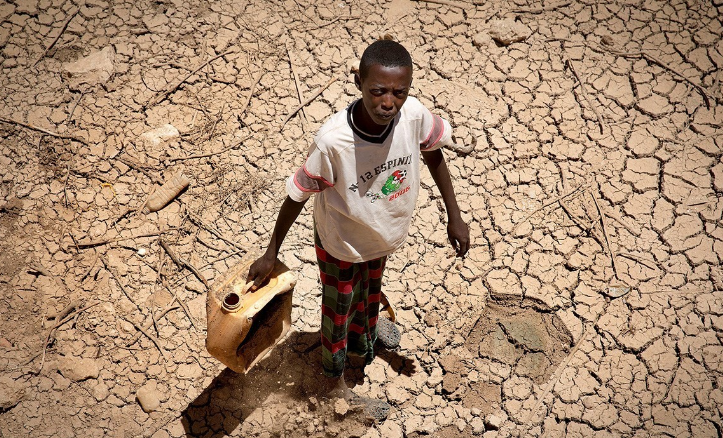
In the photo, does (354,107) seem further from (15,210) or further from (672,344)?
(15,210)

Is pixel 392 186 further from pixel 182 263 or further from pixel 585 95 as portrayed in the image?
pixel 585 95

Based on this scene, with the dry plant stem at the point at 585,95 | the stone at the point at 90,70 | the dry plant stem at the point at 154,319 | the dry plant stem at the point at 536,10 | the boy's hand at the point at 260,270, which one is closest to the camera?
the boy's hand at the point at 260,270

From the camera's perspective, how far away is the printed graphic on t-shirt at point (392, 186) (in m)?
1.93

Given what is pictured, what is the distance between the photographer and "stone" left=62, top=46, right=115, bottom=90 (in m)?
3.78

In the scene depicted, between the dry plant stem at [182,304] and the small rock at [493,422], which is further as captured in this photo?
the dry plant stem at [182,304]

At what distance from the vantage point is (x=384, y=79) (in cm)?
172

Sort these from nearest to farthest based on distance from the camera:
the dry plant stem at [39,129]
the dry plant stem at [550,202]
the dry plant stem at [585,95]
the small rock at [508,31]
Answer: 1. the dry plant stem at [550,202]
2. the dry plant stem at [39,129]
3. the dry plant stem at [585,95]
4. the small rock at [508,31]

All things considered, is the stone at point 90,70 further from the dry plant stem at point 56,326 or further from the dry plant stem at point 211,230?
the dry plant stem at point 56,326

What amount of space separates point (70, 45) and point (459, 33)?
283 cm

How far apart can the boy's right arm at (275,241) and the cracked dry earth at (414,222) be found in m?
0.94

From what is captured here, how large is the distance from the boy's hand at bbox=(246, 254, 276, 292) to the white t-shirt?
0.76 ft

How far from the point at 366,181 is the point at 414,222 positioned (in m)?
1.52

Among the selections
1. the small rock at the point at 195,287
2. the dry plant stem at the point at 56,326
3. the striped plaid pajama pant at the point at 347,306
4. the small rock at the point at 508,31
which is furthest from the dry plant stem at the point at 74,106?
the small rock at the point at 508,31

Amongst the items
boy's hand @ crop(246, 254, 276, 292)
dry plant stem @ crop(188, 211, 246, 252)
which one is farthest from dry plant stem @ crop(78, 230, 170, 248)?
boy's hand @ crop(246, 254, 276, 292)
